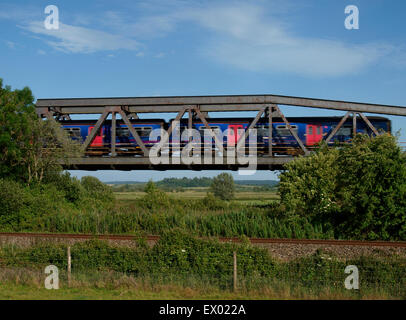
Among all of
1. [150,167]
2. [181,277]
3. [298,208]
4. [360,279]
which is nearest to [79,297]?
[181,277]

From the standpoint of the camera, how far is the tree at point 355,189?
1526 cm

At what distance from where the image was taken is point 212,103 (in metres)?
25.2

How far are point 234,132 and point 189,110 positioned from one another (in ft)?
12.7

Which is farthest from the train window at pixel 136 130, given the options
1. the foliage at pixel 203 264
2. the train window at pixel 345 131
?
the foliage at pixel 203 264

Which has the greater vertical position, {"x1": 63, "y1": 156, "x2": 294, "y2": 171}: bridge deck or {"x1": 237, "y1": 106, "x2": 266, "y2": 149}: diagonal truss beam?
{"x1": 237, "y1": 106, "x2": 266, "y2": 149}: diagonal truss beam

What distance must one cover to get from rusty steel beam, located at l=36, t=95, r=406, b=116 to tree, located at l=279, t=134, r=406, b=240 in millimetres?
6205

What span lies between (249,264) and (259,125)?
55.5 ft

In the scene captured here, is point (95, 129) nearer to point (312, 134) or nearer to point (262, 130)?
point (262, 130)

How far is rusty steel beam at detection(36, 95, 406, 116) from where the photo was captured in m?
24.6

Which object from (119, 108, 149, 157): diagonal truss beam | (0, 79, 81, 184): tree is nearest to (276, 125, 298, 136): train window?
(119, 108, 149, 157): diagonal truss beam

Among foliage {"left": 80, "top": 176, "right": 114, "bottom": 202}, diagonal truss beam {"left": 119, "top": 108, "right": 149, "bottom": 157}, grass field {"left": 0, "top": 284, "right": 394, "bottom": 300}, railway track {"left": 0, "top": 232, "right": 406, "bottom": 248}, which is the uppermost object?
diagonal truss beam {"left": 119, "top": 108, "right": 149, "bottom": 157}

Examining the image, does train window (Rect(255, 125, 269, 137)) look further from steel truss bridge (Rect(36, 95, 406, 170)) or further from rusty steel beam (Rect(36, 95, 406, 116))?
rusty steel beam (Rect(36, 95, 406, 116))

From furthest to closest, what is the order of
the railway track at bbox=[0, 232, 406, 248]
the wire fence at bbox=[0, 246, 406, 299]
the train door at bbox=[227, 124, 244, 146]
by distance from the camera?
the train door at bbox=[227, 124, 244, 146]
the railway track at bbox=[0, 232, 406, 248]
the wire fence at bbox=[0, 246, 406, 299]

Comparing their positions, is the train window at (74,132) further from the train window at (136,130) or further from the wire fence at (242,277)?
the wire fence at (242,277)
